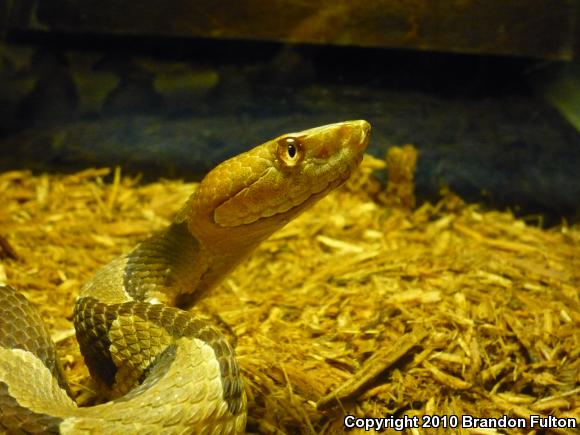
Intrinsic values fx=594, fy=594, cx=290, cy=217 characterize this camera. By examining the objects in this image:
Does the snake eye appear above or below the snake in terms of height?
above

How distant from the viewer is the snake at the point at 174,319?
73.7 inches

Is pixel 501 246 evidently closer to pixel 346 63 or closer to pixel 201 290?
pixel 346 63

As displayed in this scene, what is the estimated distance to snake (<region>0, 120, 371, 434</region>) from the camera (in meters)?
1.87

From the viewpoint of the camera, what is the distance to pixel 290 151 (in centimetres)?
239

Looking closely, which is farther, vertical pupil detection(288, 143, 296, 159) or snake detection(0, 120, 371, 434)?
vertical pupil detection(288, 143, 296, 159)

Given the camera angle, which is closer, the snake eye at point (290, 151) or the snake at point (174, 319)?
the snake at point (174, 319)

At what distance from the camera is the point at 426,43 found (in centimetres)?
400

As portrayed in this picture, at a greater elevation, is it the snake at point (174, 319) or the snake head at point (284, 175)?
the snake head at point (284, 175)

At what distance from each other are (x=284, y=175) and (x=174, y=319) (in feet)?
2.33

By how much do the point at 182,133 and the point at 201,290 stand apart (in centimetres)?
205

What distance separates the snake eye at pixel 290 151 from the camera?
2.38 m

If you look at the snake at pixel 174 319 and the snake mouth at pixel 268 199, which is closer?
the snake at pixel 174 319

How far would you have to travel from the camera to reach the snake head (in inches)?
94.1

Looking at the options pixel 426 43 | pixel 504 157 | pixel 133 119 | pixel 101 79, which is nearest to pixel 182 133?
pixel 133 119
